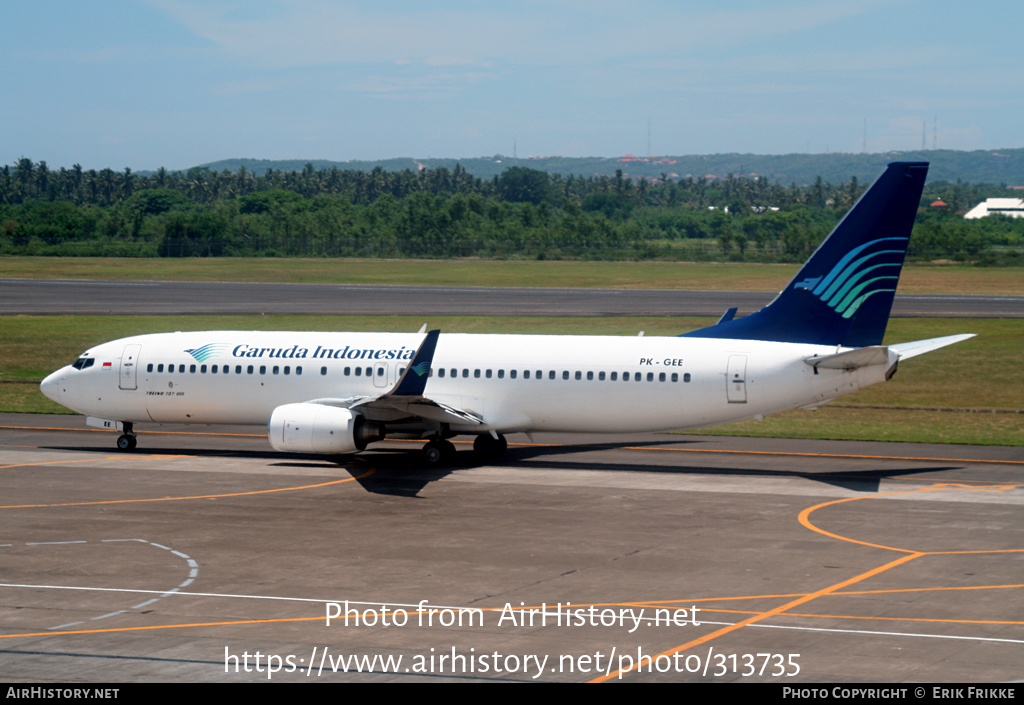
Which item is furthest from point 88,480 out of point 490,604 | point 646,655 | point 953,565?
point 953,565

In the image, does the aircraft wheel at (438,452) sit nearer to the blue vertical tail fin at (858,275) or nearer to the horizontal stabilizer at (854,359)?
the blue vertical tail fin at (858,275)

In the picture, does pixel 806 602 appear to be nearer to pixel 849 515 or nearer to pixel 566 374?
pixel 849 515

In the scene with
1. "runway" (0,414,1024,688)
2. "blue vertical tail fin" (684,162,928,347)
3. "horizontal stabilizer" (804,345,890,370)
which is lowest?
"runway" (0,414,1024,688)

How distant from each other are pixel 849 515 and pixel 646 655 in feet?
46.0

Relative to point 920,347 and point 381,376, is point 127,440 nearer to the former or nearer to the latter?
point 381,376

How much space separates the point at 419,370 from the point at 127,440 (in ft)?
43.2

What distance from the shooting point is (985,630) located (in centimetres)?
2106

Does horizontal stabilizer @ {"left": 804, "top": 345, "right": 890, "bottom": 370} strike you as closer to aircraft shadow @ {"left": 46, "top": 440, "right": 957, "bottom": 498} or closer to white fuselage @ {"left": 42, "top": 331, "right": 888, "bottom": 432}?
white fuselage @ {"left": 42, "top": 331, "right": 888, "bottom": 432}

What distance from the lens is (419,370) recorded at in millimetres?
35688

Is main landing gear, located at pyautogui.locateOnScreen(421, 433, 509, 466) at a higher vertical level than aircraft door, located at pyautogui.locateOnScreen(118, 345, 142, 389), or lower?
lower

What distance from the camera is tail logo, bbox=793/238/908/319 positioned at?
36.3 metres

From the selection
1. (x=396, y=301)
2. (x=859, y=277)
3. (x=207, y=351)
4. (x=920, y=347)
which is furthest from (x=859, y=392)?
(x=396, y=301)

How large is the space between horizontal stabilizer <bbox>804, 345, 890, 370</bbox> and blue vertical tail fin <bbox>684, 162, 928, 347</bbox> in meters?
1.18

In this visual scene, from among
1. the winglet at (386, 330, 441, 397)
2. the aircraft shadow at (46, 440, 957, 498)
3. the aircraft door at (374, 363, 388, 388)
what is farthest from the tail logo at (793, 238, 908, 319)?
the aircraft door at (374, 363, 388, 388)
